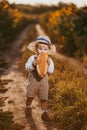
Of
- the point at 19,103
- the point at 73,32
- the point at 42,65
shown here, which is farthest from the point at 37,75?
the point at 73,32

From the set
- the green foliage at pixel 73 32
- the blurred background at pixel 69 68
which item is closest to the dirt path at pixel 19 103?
the blurred background at pixel 69 68

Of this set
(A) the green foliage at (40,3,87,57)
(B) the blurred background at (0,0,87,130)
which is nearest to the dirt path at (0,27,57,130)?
(B) the blurred background at (0,0,87,130)

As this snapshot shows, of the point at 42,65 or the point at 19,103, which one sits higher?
the point at 42,65

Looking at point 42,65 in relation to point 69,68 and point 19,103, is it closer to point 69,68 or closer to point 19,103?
point 19,103

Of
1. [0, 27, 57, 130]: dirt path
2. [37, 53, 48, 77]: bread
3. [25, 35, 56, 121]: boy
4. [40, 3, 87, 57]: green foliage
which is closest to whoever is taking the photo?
[0, 27, 57, 130]: dirt path

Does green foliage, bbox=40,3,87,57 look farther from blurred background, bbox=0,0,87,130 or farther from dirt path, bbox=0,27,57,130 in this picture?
dirt path, bbox=0,27,57,130

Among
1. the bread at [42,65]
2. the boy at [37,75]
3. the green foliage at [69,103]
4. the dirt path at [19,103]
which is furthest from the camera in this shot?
the boy at [37,75]

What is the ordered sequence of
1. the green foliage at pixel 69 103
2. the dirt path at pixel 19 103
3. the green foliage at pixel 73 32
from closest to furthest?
the green foliage at pixel 69 103 < the dirt path at pixel 19 103 < the green foliage at pixel 73 32

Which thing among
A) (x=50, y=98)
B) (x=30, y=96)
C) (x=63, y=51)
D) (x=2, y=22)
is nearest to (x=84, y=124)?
(x=30, y=96)

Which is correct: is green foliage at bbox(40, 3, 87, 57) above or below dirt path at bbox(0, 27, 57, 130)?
above

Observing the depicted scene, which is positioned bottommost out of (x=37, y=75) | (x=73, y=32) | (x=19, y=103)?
(x=19, y=103)

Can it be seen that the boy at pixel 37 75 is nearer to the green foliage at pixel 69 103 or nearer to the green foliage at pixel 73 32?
the green foliage at pixel 69 103

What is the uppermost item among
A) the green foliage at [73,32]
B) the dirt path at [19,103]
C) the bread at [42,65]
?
the green foliage at [73,32]

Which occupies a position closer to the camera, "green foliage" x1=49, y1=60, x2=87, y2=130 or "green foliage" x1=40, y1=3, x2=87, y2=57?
"green foliage" x1=49, y1=60, x2=87, y2=130
